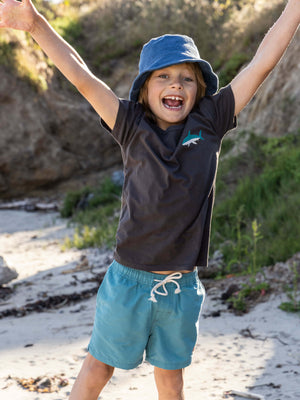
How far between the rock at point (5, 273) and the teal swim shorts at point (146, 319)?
8.75ft

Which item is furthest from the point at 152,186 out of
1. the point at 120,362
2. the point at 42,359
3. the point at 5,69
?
the point at 5,69

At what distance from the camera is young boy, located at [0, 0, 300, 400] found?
1.74 metres

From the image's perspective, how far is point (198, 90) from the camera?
6.46 ft

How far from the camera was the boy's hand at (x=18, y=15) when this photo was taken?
5.69 feet

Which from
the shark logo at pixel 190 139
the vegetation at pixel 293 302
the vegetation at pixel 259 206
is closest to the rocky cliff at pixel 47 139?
the vegetation at pixel 259 206

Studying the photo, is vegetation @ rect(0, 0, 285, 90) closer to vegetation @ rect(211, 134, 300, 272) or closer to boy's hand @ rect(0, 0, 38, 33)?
vegetation @ rect(211, 134, 300, 272)

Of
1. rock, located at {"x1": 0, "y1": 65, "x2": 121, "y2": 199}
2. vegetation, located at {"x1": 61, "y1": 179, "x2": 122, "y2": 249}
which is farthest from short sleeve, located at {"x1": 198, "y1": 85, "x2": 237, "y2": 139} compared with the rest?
rock, located at {"x1": 0, "y1": 65, "x2": 121, "y2": 199}

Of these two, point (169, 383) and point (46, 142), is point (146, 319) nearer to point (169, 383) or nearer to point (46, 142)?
point (169, 383)

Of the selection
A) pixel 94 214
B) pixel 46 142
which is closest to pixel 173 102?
pixel 94 214

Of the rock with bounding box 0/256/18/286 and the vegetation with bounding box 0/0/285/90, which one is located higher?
the vegetation with bounding box 0/0/285/90

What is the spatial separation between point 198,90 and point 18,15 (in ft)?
2.42

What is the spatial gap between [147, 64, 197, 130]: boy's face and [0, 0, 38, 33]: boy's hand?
0.49 meters

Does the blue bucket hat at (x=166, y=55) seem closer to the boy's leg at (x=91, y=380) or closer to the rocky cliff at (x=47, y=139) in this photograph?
the boy's leg at (x=91, y=380)

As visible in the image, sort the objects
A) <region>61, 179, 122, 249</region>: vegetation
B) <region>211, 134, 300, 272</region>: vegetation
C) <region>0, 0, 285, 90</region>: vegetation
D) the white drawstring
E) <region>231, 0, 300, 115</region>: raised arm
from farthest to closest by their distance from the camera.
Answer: <region>0, 0, 285, 90</region>: vegetation, <region>61, 179, 122, 249</region>: vegetation, <region>211, 134, 300, 272</region>: vegetation, <region>231, 0, 300, 115</region>: raised arm, the white drawstring
